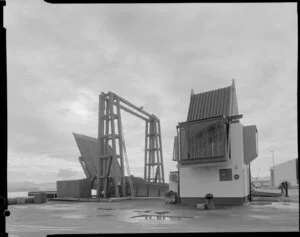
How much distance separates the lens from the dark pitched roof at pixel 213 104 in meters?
24.1

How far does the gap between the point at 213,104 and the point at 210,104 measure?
0.26m

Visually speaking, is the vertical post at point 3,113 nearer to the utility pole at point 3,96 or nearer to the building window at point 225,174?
the utility pole at point 3,96

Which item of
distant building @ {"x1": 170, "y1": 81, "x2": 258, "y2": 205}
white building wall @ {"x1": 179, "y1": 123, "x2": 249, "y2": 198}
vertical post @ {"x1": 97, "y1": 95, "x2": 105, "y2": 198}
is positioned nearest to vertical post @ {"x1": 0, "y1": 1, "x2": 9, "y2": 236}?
distant building @ {"x1": 170, "y1": 81, "x2": 258, "y2": 205}

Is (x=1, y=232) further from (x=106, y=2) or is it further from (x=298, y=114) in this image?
(x=298, y=114)

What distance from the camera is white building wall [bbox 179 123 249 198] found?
22375 millimetres

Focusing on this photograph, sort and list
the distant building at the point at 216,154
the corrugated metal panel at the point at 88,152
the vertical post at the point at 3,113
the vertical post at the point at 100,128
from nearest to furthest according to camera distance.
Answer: the vertical post at the point at 3,113 < the distant building at the point at 216,154 < the vertical post at the point at 100,128 < the corrugated metal panel at the point at 88,152

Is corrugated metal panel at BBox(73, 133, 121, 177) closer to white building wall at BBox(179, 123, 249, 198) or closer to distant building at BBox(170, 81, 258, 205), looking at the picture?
distant building at BBox(170, 81, 258, 205)

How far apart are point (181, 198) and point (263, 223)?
1112cm

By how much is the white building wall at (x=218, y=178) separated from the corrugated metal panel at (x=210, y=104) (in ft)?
5.40

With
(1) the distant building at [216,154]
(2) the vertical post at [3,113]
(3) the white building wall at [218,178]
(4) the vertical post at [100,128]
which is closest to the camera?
(2) the vertical post at [3,113]

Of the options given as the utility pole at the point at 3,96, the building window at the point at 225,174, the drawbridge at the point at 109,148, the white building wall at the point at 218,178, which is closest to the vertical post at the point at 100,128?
the drawbridge at the point at 109,148

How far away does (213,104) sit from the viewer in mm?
24812

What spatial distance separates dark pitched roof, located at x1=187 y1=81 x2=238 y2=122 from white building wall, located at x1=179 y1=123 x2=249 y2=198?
1590 millimetres

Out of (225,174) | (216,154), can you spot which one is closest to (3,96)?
(216,154)
